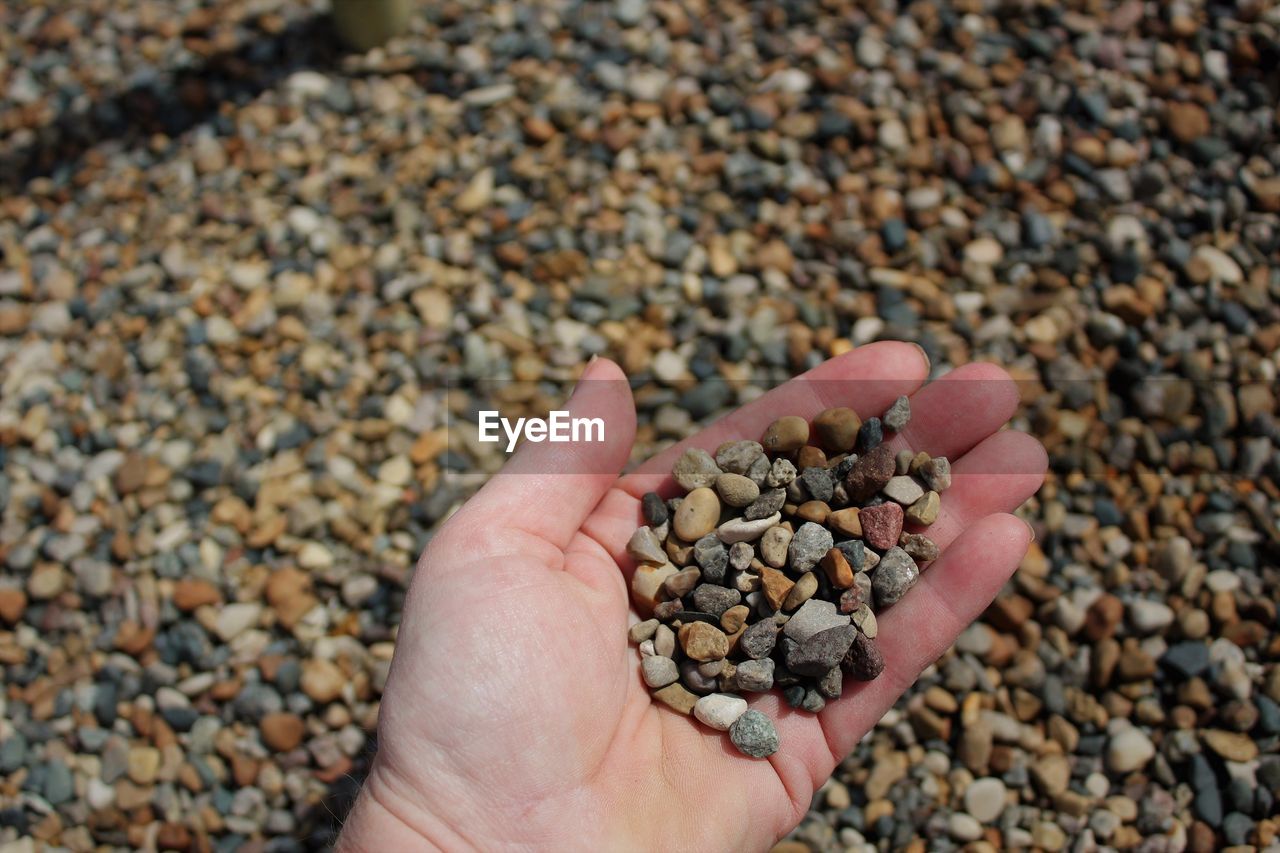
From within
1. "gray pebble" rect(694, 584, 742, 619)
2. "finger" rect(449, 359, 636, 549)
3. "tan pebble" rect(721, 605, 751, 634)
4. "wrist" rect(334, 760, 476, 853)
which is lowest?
"wrist" rect(334, 760, 476, 853)

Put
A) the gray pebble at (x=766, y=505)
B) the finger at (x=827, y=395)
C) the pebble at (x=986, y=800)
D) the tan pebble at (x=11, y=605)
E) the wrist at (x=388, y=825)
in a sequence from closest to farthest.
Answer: the wrist at (x=388, y=825)
the gray pebble at (x=766, y=505)
the finger at (x=827, y=395)
the pebble at (x=986, y=800)
the tan pebble at (x=11, y=605)

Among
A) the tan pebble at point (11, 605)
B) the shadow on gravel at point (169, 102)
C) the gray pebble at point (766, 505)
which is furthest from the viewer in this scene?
the shadow on gravel at point (169, 102)

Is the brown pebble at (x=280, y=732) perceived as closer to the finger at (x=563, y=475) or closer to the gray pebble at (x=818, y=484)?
the finger at (x=563, y=475)

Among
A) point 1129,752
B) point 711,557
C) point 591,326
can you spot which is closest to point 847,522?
point 711,557

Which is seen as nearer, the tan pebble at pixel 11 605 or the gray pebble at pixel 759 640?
the gray pebble at pixel 759 640

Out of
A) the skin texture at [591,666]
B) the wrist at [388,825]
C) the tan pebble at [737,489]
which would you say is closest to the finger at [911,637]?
the skin texture at [591,666]

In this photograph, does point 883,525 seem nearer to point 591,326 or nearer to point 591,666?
point 591,666

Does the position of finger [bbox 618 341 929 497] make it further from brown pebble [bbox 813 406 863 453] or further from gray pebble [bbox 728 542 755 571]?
gray pebble [bbox 728 542 755 571]

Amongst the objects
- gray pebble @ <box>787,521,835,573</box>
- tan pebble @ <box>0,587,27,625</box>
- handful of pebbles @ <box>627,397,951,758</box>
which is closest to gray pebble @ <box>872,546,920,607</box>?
handful of pebbles @ <box>627,397,951,758</box>
